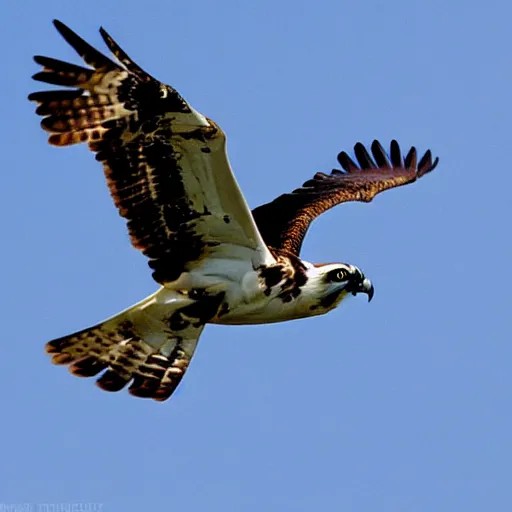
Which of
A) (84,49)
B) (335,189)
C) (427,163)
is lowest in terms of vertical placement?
(84,49)

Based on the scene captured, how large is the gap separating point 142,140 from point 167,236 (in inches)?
35.8

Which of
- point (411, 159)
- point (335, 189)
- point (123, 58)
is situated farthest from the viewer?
point (411, 159)

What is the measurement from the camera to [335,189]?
14.0 metres

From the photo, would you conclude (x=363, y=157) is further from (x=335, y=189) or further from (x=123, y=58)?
(x=123, y=58)

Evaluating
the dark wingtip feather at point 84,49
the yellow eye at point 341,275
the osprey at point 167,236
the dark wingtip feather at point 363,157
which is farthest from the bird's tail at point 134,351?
the dark wingtip feather at point 363,157

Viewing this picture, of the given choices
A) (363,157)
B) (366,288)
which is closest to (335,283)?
(366,288)

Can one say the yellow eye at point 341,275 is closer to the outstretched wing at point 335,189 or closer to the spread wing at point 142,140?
the outstretched wing at point 335,189

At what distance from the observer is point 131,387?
1127cm

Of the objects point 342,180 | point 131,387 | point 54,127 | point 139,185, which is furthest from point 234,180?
point 342,180

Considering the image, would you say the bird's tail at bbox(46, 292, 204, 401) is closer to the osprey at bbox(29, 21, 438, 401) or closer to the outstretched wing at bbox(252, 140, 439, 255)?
the osprey at bbox(29, 21, 438, 401)

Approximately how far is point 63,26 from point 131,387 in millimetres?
3110

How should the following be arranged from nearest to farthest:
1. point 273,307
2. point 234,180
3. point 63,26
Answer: point 63,26 < point 234,180 < point 273,307

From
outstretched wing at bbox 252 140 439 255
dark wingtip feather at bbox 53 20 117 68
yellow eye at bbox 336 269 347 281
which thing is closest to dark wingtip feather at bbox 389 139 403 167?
outstretched wing at bbox 252 140 439 255

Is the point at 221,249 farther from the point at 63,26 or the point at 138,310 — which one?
the point at 63,26
